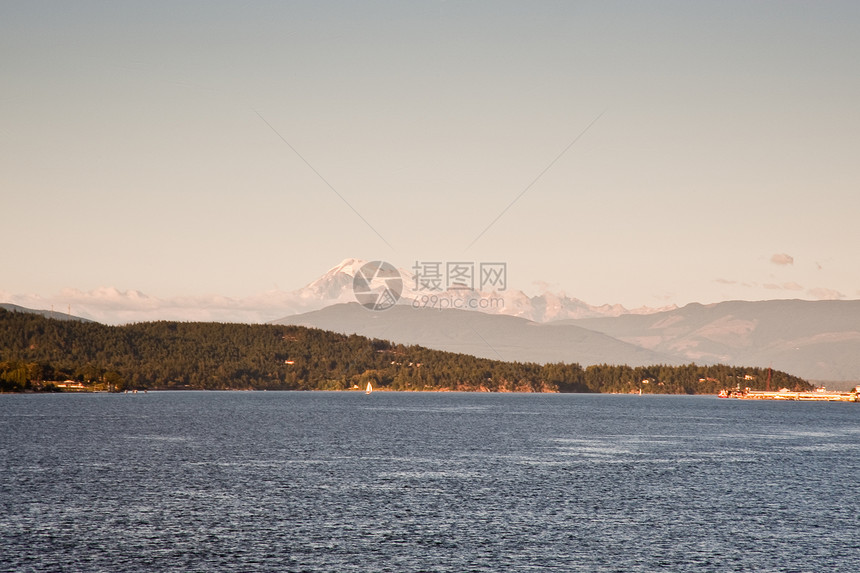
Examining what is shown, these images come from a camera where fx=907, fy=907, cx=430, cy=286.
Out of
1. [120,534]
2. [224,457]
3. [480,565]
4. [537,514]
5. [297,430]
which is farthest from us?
[297,430]

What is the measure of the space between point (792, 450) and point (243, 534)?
116 metres

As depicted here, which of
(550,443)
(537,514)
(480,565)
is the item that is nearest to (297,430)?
(550,443)

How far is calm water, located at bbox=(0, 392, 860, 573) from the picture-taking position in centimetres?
6694

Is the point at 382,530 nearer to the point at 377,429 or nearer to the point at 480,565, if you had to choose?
the point at 480,565

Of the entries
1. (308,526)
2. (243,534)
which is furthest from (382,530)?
(243,534)

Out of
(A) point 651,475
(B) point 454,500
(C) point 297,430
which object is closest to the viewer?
(B) point 454,500

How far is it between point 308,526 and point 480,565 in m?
18.9

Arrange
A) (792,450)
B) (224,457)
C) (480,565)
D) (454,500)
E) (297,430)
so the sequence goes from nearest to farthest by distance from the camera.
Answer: (480,565) < (454,500) < (224,457) < (792,450) < (297,430)

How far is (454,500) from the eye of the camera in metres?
91.6

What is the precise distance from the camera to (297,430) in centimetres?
19212

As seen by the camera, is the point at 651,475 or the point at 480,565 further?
the point at 651,475

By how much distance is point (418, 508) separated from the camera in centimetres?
8644

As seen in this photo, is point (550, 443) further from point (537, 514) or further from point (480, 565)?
point (480, 565)

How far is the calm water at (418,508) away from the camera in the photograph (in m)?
66.9
